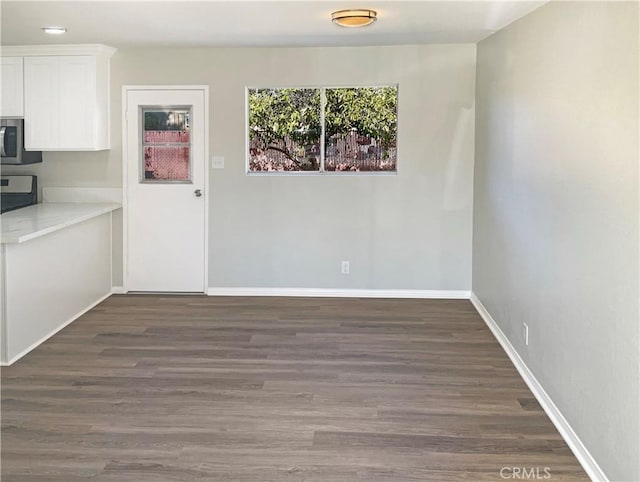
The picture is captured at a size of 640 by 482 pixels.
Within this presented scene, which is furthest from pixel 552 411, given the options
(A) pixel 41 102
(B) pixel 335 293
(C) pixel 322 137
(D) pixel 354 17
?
(A) pixel 41 102

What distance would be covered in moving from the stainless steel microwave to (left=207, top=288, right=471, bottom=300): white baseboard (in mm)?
1982

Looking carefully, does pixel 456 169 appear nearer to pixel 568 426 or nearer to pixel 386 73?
pixel 386 73

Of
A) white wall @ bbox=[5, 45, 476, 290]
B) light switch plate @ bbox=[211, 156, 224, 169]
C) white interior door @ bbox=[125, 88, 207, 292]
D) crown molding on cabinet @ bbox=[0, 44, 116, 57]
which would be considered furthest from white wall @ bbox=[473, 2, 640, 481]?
crown molding on cabinet @ bbox=[0, 44, 116, 57]

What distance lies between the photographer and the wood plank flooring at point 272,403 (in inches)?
121

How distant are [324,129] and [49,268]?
8.50ft

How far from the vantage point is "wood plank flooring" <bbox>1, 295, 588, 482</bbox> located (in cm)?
308

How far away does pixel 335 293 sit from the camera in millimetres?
6305

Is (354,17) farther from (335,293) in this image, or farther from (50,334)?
(50,334)

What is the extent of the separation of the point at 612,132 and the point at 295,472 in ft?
6.35

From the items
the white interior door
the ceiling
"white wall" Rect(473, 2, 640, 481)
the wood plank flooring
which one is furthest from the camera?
the white interior door

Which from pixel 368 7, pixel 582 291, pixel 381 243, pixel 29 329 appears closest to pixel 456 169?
pixel 381 243

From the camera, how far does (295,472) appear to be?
3.00 m

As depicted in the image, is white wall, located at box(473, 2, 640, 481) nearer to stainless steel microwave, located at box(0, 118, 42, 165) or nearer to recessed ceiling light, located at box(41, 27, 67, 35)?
recessed ceiling light, located at box(41, 27, 67, 35)

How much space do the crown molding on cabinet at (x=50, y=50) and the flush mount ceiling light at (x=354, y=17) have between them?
2386 millimetres
